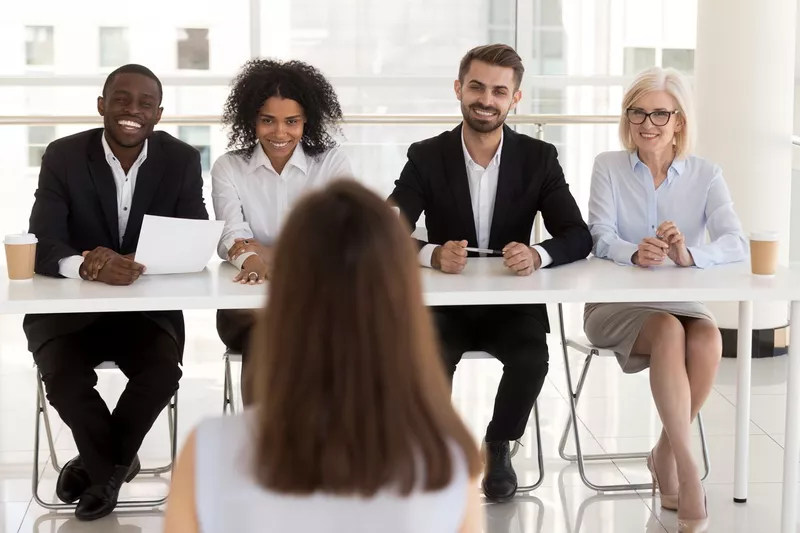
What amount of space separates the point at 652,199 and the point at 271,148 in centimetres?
115

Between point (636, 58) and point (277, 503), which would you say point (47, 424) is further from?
point (636, 58)

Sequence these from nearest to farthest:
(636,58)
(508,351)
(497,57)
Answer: (508,351)
(497,57)
(636,58)

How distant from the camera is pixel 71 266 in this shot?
116 inches

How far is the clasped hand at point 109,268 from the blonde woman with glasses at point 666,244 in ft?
4.30

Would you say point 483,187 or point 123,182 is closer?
point 123,182

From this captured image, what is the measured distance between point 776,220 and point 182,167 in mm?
2562

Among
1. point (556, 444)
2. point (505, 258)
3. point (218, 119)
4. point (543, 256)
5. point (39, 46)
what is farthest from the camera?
point (39, 46)

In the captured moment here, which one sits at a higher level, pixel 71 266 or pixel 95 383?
pixel 71 266

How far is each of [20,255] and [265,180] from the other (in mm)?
863

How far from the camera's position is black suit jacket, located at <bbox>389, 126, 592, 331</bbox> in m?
3.46

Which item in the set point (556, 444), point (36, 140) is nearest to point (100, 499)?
point (556, 444)

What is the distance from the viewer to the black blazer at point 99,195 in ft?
10.6

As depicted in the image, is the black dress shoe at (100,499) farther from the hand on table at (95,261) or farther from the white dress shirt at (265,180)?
the white dress shirt at (265,180)

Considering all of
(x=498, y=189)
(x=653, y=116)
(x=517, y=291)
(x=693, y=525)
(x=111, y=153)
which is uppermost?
(x=653, y=116)
